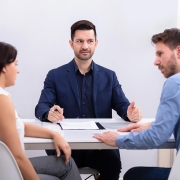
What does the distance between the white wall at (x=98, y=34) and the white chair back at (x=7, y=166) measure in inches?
78.5

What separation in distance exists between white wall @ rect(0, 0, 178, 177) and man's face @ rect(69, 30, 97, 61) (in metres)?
0.41

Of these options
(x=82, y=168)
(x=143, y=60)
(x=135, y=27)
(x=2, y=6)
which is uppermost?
(x=2, y=6)

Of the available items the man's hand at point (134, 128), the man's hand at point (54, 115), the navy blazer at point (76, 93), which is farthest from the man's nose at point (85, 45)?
the man's hand at point (134, 128)

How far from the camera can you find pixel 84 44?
3002 millimetres

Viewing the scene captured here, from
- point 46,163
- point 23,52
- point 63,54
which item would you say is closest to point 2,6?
point 23,52

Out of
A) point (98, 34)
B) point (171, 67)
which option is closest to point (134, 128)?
point (171, 67)

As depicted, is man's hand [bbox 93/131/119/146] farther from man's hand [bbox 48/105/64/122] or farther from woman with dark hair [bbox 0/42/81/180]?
man's hand [bbox 48/105/64/122]

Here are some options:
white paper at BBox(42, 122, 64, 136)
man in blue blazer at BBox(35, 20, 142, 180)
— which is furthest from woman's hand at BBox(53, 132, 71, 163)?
man in blue blazer at BBox(35, 20, 142, 180)

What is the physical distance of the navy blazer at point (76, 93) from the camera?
293 centimetres

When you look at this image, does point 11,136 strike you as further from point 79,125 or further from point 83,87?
point 83,87

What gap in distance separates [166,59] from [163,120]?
369mm

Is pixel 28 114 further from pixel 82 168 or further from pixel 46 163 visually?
pixel 46 163

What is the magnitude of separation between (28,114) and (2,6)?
104 centimetres

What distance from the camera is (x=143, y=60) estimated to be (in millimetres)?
3545
